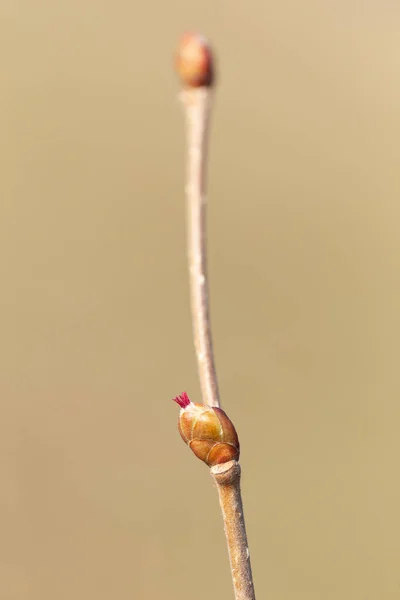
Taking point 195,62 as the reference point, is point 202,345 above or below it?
below

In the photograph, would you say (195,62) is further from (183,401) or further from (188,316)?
(188,316)

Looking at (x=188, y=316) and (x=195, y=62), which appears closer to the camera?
(x=195, y=62)

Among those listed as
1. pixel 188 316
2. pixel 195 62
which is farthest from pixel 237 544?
pixel 188 316

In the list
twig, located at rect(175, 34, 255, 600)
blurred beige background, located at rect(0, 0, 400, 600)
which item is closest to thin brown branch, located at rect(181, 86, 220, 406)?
twig, located at rect(175, 34, 255, 600)

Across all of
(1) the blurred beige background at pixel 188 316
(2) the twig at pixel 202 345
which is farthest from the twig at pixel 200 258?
(1) the blurred beige background at pixel 188 316

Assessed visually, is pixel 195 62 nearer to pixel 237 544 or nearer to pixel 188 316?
pixel 237 544

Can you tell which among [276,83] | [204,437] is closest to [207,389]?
[204,437]

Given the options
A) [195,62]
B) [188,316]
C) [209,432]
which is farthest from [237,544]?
[188,316]

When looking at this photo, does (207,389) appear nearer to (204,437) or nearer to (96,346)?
(204,437)

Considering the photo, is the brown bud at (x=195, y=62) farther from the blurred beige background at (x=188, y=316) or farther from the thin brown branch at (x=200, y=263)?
the blurred beige background at (x=188, y=316)
